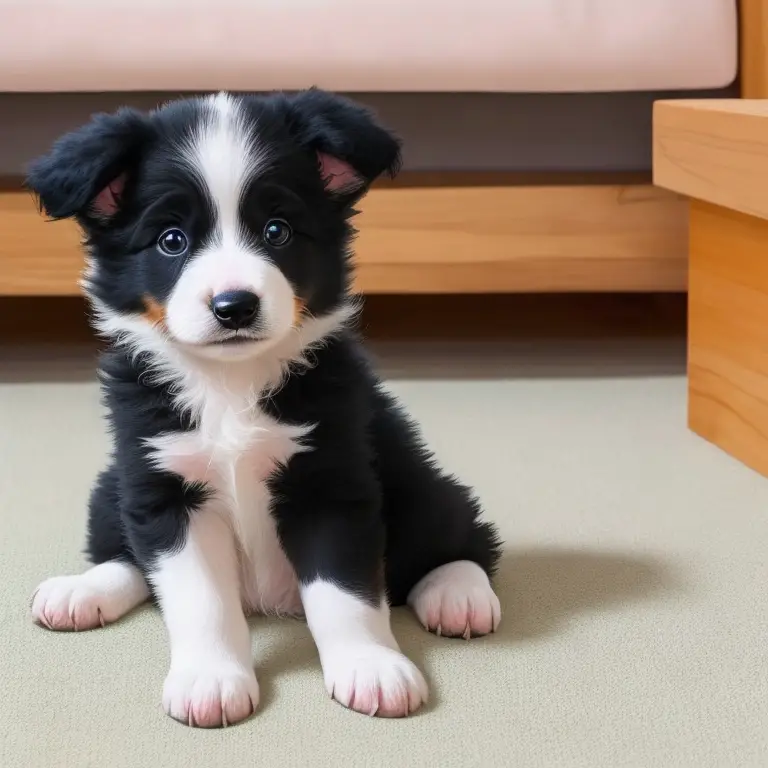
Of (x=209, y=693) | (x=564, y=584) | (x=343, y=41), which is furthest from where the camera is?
(x=343, y=41)

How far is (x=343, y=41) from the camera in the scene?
7.25ft

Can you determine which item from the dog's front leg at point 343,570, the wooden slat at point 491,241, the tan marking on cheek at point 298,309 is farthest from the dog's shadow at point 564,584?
the wooden slat at point 491,241

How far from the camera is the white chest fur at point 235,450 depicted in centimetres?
123

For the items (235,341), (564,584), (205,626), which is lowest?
(564,584)

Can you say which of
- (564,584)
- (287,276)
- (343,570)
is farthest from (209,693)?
(564,584)

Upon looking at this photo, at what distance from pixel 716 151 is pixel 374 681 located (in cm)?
110

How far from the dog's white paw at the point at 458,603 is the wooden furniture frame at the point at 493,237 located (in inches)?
44.4

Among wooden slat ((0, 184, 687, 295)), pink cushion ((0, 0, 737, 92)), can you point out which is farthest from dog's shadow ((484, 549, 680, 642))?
pink cushion ((0, 0, 737, 92))

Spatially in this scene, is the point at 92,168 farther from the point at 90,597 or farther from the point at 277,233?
the point at 90,597

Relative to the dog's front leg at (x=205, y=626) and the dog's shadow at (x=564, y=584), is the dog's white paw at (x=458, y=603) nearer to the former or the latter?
the dog's shadow at (x=564, y=584)

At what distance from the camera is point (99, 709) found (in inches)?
45.4

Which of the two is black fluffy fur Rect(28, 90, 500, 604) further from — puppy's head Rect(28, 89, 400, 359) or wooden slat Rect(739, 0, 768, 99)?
wooden slat Rect(739, 0, 768, 99)

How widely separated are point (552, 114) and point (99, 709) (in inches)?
61.9

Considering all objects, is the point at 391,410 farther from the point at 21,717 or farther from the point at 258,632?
the point at 21,717
